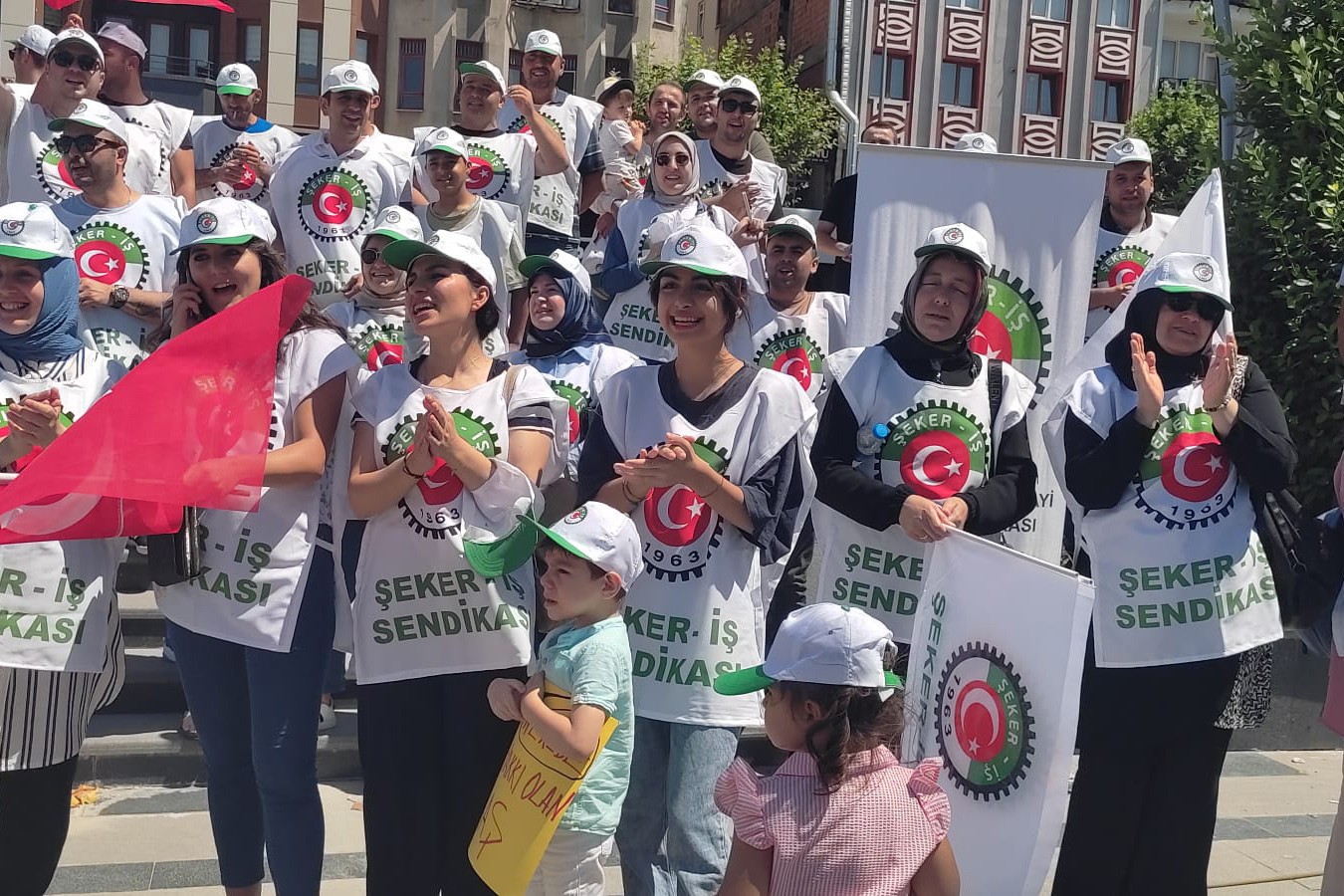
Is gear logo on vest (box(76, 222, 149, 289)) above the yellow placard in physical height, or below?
above

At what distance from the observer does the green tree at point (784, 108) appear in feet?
117

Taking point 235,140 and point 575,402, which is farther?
point 235,140

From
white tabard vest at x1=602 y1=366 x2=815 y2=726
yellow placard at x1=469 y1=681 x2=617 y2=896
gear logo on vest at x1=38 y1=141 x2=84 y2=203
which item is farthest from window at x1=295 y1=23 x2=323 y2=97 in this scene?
yellow placard at x1=469 y1=681 x2=617 y2=896

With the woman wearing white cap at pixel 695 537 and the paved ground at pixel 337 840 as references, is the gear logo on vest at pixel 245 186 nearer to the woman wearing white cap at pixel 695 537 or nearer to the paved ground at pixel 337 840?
the paved ground at pixel 337 840

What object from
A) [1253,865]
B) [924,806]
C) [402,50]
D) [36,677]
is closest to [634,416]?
[924,806]

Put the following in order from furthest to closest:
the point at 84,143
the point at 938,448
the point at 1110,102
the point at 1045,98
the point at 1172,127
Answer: the point at 1110,102 → the point at 1045,98 → the point at 1172,127 → the point at 84,143 → the point at 938,448

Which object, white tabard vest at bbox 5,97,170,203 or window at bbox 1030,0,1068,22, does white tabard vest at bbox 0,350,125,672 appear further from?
window at bbox 1030,0,1068,22

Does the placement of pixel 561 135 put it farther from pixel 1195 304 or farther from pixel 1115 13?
pixel 1115 13

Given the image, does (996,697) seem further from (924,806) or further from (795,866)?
(795,866)

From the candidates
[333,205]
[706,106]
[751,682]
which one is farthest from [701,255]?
[706,106]

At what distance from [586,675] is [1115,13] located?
4529 centimetres

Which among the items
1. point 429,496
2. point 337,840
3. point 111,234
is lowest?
point 337,840

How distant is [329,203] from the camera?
6.46 meters

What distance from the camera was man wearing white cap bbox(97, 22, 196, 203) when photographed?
6.84 metres
